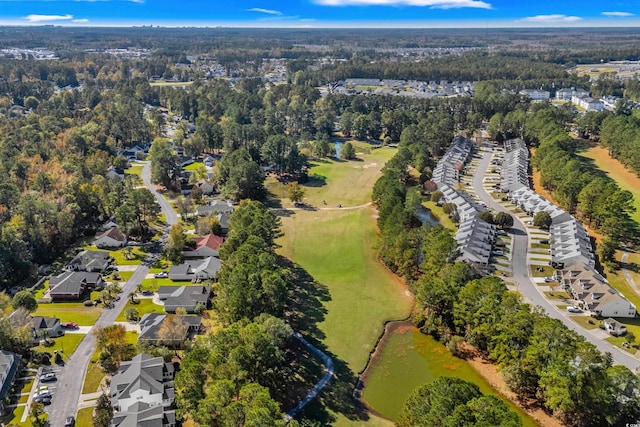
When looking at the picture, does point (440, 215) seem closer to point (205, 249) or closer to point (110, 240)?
point (205, 249)

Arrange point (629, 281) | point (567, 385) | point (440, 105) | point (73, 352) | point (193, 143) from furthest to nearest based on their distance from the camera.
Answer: point (440, 105)
point (193, 143)
point (629, 281)
point (73, 352)
point (567, 385)

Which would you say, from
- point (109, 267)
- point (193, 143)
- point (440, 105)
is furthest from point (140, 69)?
point (109, 267)

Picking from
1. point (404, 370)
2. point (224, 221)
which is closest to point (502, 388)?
point (404, 370)

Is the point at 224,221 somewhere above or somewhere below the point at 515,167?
below

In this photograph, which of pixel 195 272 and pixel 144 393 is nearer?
pixel 144 393

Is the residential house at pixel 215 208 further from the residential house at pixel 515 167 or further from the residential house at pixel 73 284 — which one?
the residential house at pixel 515 167

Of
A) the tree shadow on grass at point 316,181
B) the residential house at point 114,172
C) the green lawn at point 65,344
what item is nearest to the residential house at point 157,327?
the green lawn at point 65,344

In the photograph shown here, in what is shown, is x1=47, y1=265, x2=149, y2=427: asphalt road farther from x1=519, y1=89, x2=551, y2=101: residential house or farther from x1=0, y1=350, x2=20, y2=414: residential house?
x1=519, y1=89, x2=551, y2=101: residential house

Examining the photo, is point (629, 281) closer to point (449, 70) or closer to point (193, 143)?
point (193, 143)
